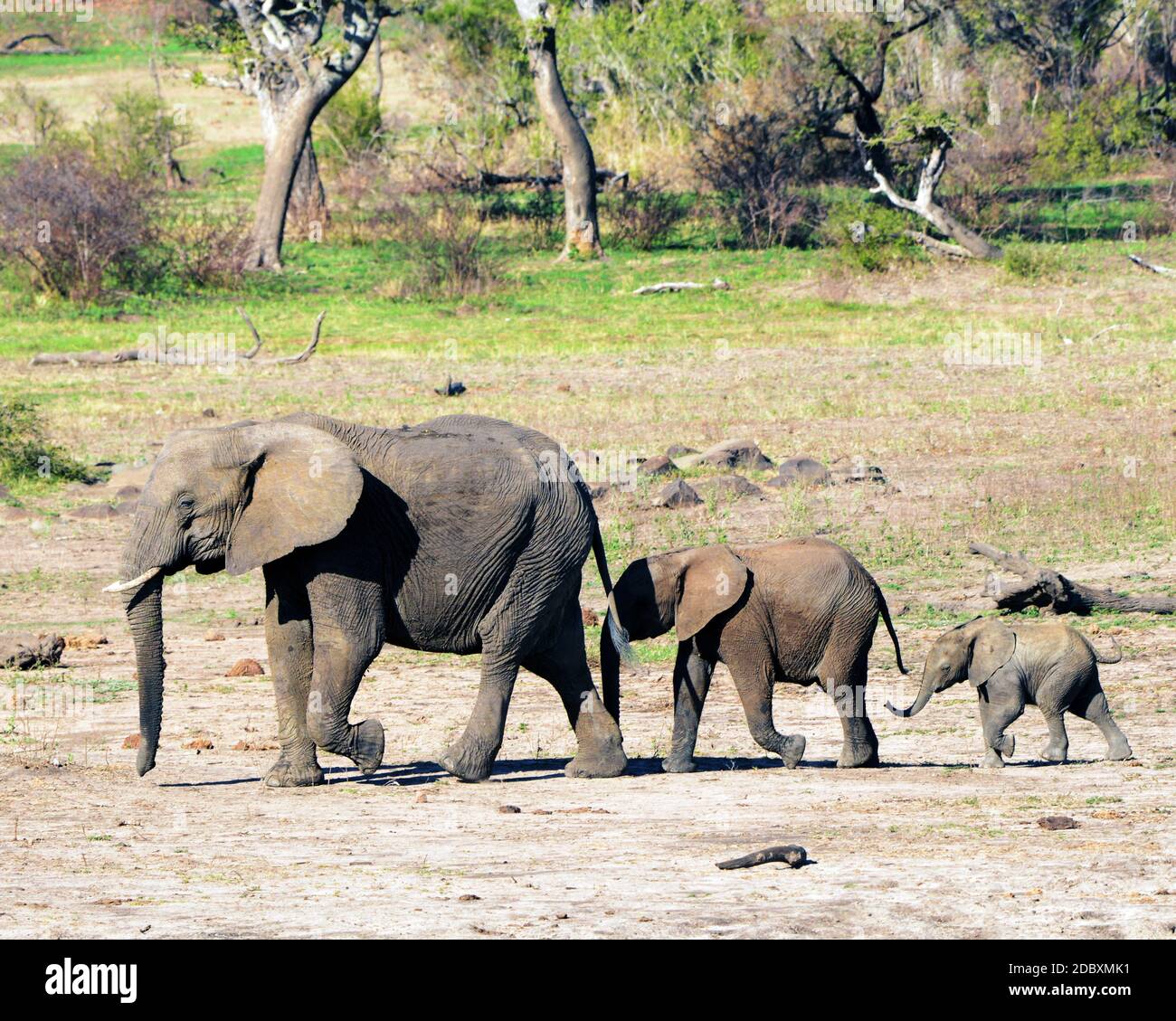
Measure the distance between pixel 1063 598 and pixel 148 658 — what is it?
22.8ft

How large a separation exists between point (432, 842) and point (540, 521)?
2.02 meters

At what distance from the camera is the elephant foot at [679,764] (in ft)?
33.6

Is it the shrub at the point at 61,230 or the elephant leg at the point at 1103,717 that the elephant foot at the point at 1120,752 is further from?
the shrub at the point at 61,230

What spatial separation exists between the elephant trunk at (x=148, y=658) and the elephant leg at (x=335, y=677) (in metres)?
0.72

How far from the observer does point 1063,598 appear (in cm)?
1404

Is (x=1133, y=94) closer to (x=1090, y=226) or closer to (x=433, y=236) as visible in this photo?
(x=1090, y=226)

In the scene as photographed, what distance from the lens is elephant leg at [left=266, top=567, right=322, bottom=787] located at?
9656mm

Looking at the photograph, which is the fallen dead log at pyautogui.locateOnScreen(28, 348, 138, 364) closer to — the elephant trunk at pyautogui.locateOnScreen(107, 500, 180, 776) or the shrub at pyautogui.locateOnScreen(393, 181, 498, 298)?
the shrub at pyautogui.locateOnScreen(393, 181, 498, 298)

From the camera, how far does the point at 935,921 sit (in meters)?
6.87

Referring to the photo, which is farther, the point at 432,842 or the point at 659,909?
the point at 432,842

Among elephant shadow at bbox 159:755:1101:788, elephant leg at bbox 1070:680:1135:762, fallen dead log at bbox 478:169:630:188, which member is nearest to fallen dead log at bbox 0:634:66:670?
elephant shadow at bbox 159:755:1101:788

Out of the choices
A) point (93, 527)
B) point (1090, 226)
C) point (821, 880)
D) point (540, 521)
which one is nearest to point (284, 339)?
point (93, 527)

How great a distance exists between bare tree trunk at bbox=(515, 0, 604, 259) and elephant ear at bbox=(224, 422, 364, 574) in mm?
26611

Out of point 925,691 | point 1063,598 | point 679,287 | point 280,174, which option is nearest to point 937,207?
point 679,287
